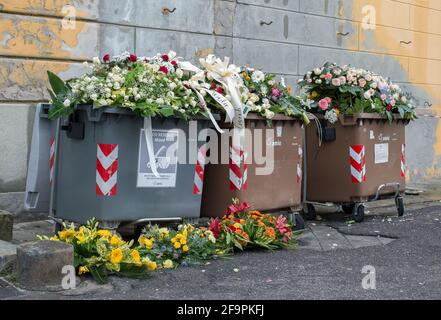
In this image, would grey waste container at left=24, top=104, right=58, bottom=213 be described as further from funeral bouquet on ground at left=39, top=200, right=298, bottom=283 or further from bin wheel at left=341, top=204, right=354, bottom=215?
bin wheel at left=341, top=204, right=354, bottom=215

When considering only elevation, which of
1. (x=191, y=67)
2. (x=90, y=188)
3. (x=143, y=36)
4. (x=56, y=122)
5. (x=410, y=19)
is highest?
(x=410, y=19)

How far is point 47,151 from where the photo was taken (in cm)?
675

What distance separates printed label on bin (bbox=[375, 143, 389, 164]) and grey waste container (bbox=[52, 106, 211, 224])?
2901 millimetres

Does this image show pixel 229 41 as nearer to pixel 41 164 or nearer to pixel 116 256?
pixel 41 164

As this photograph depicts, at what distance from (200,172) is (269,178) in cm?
91

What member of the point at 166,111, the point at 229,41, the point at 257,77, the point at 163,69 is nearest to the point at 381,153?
the point at 257,77

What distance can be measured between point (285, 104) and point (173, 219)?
6.02 feet

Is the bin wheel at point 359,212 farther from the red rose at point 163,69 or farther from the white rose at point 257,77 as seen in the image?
the red rose at point 163,69

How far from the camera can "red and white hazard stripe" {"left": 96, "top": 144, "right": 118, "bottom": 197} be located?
6.09m

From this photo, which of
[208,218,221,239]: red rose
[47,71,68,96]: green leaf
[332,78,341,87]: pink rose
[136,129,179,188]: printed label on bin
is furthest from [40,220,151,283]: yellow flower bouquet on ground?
[332,78,341,87]: pink rose

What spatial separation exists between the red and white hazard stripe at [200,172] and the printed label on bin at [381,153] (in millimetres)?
2766

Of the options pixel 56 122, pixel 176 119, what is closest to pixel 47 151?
pixel 56 122
